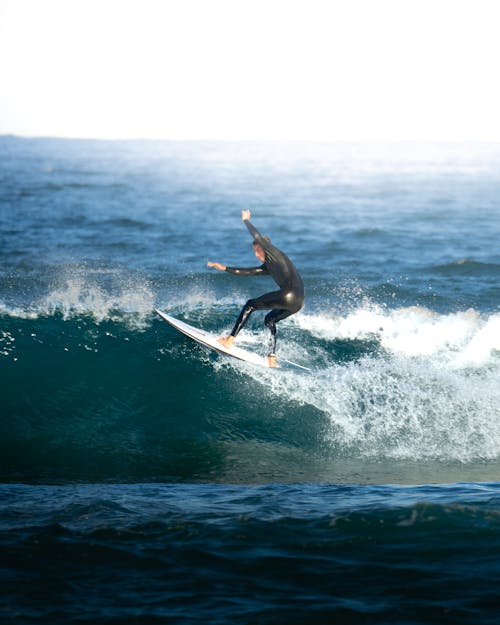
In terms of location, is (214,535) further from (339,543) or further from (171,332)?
(171,332)

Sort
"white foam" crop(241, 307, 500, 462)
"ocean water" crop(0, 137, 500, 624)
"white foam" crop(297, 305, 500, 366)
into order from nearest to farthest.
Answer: "ocean water" crop(0, 137, 500, 624) → "white foam" crop(241, 307, 500, 462) → "white foam" crop(297, 305, 500, 366)

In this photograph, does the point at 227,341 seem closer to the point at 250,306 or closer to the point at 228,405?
the point at 250,306

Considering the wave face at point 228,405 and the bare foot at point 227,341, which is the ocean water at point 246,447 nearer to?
the wave face at point 228,405

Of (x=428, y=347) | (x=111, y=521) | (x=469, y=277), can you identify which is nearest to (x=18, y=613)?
(x=111, y=521)

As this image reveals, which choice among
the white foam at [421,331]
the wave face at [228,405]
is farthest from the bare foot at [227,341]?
the white foam at [421,331]

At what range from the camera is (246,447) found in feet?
30.6

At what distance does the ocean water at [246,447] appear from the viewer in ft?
17.7

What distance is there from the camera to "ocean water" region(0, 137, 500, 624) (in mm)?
5391

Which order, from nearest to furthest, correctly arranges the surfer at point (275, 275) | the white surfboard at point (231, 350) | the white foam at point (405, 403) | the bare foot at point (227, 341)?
the white foam at point (405, 403) < the surfer at point (275, 275) < the bare foot at point (227, 341) < the white surfboard at point (231, 350)

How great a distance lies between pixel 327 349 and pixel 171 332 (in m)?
2.80

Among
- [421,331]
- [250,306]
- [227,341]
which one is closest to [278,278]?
[250,306]

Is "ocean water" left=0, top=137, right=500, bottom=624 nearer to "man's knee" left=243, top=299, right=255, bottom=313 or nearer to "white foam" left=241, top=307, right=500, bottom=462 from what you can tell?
"white foam" left=241, top=307, right=500, bottom=462

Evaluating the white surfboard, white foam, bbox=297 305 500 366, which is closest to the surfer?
the white surfboard

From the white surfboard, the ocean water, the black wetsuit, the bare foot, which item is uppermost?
the black wetsuit
